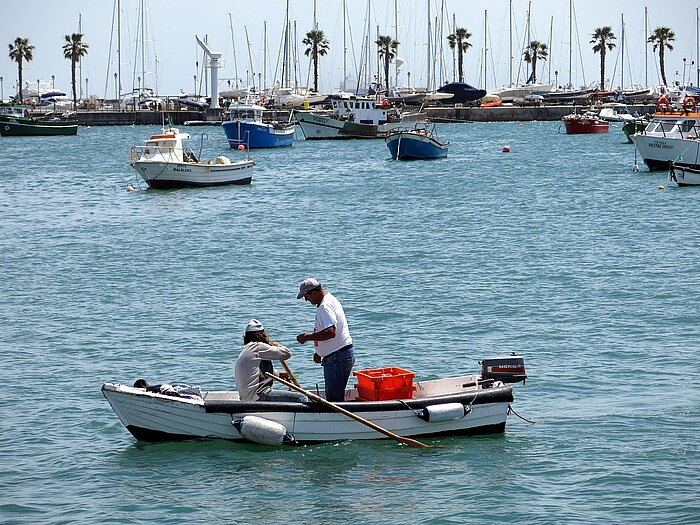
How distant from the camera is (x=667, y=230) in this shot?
37.3m

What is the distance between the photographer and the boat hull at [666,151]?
164ft

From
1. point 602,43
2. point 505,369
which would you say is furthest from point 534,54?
point 505,369

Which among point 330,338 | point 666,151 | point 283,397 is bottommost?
point 283,397

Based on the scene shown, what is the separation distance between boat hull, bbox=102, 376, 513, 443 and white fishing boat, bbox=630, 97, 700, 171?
120 ft

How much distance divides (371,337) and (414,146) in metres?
51.2

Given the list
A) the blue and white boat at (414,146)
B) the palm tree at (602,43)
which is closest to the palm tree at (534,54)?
the palm tree at (602,43)

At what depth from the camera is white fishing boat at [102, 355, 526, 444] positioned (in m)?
14.1

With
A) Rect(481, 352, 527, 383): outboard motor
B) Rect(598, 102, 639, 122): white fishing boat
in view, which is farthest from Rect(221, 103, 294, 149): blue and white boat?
Rect(481, 352, 527, 383): outboard motor

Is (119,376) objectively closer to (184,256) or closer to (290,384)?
(290,384)

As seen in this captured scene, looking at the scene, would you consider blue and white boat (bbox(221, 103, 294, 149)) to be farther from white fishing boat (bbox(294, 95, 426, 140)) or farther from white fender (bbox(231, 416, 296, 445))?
white fender (bbox(231, 416, 296, 445))

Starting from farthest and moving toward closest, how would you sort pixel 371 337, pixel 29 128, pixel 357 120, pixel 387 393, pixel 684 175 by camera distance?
pixel 29 128 → pixel 357 120 → pixel 684 175 → pixel 371 337 → pixel 387 393

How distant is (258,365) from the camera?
14039 millimetres

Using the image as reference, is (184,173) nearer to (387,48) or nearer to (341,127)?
(341,127)

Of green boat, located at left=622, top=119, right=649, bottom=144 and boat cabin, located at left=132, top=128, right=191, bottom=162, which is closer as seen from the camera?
boat cabin, located at left=132, top=128, right=191, bottom=162
